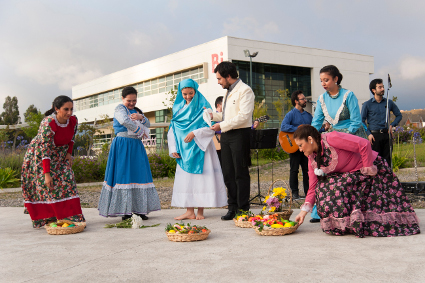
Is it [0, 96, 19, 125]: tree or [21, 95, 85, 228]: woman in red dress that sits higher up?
[0, 96, 19, 125]: tree

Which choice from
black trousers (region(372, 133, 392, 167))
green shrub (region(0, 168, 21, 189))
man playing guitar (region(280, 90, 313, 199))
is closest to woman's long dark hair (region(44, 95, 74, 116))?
man playing guitar (region(280, 90, 313, 199))

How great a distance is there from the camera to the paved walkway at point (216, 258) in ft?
8.99

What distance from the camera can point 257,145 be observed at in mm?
6672

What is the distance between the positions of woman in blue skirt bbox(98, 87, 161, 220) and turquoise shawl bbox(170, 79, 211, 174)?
20.8 inches

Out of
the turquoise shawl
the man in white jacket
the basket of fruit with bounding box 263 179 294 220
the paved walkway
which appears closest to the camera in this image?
the paved walkway

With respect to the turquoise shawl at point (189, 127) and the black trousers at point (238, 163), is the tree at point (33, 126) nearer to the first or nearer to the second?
the turquoise shawl at point (189, 127)

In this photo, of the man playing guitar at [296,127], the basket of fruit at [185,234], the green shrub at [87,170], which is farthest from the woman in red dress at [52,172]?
the green shrub at [87,170]

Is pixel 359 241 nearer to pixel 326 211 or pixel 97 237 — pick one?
pixel 326 211

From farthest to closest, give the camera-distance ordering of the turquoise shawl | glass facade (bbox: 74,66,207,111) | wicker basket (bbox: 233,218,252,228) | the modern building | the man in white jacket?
1. glass facade (bbox: 74,66,207,111)
2. the modern building
3. the turquoise shawl
4. the man in white jacket
5. wicker basket (bbox: 233,218,252,228)

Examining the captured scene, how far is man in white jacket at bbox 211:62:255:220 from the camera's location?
17.5 ft

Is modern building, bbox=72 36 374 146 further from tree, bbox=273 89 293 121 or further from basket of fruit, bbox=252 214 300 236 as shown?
basket of fruit, bbox=252 214 300 236

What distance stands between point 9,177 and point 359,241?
1122 cm

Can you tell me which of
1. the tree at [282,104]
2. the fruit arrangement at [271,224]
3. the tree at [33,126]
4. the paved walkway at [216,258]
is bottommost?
the paved walkway at [216,258]

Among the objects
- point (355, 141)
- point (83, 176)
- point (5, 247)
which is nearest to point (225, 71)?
point (355, 141)
